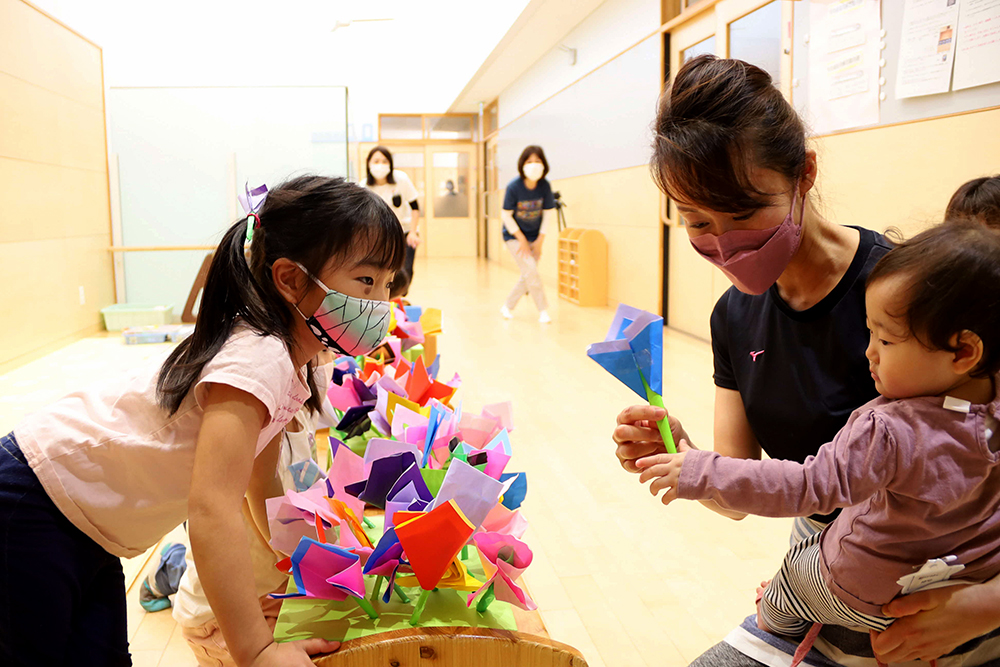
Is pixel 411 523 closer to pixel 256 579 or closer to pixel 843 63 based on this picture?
pixel 256 579

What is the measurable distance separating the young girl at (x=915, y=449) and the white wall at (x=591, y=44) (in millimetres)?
6486

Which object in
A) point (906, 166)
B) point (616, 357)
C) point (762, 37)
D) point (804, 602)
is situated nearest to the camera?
point (616, 357)

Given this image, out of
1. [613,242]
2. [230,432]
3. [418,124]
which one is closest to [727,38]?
[613,242]

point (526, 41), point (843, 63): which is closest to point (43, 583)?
point (843, 63)

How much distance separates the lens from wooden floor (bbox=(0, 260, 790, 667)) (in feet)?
7.03

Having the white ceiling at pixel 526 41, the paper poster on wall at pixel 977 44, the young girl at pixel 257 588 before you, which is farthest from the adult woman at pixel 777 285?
the white ceiling at pixel 526 41

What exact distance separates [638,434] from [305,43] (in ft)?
47.6

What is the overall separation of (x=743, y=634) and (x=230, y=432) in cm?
87

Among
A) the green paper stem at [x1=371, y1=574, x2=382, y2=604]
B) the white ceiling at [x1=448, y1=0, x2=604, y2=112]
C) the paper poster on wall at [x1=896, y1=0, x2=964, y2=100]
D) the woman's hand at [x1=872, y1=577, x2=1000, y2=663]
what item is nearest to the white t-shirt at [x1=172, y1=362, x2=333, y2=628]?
the green paper stem at [x1=371, y1=574, x2=382, y2=604]

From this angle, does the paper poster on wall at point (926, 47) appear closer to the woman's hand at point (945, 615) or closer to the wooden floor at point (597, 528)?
the wooden floor at point (597, 528)

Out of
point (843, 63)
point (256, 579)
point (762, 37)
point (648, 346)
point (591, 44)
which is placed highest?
point (591, 44)

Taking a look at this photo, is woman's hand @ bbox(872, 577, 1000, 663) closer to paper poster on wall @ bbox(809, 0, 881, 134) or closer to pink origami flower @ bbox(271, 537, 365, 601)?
pink origami flower @ bbox(271, 537, 365, 601)

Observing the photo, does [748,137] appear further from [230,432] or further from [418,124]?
[418,124]

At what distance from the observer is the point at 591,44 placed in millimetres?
8867
